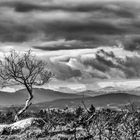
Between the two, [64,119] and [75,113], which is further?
[75,113]

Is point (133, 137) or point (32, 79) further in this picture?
point (32, 79)

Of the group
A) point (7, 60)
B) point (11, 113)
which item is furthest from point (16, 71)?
point (11, 113)

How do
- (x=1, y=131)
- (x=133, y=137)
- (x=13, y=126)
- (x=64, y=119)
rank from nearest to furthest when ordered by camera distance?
(x=133, y=137) → (x=1, y=131) → (x=13, y=126) → (x=64, y=119)

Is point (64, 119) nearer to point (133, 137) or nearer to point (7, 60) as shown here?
point (7, 60)

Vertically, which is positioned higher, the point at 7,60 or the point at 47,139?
the point at 7,60

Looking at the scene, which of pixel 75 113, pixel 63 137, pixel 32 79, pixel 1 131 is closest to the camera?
pixel 63 137

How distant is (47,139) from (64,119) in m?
8.02

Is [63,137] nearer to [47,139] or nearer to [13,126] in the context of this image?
[47,139]

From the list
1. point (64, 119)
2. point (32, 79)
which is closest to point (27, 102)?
point (32, 79)

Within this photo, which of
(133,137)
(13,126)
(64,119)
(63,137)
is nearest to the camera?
(133,137)

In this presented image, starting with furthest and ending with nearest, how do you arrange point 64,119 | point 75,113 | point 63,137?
point 75,113
point 64,119
point 63,137

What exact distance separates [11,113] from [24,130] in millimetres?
13293

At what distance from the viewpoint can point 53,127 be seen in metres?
24.1

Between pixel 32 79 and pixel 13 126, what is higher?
pixel 32 79
